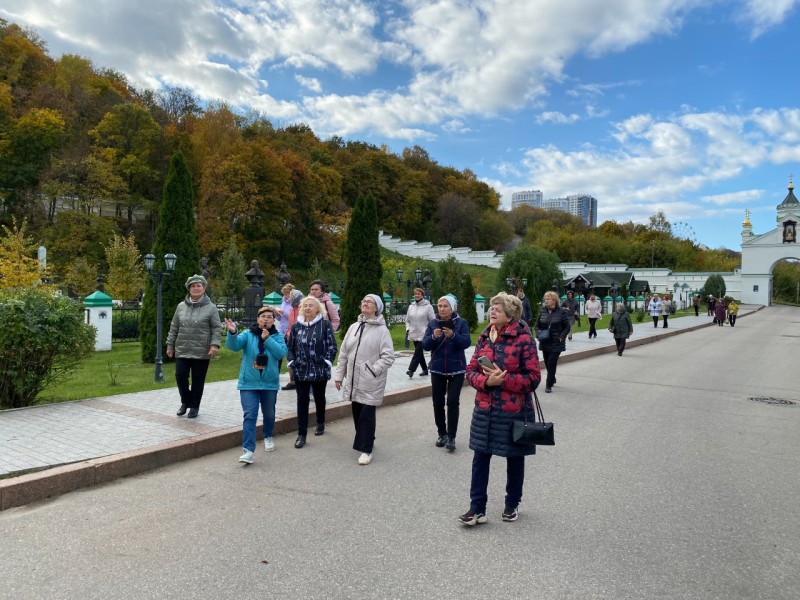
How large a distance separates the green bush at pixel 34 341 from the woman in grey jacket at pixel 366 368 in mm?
4284

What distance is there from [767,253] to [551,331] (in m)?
90.9

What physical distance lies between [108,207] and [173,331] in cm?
5353

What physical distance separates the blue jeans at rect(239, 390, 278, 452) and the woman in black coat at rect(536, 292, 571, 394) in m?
5.51

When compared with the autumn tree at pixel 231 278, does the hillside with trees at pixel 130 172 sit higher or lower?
higher

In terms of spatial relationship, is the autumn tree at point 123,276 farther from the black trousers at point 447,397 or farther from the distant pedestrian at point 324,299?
the black trousers at point 447,397

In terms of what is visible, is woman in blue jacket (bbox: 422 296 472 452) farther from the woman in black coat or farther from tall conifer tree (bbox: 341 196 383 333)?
tall conifer tree (bbox: 341 196 383 333)

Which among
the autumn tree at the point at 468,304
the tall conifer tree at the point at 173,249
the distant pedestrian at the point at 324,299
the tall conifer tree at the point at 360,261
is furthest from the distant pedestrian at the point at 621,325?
the tall conifer tree at the point at 173,249

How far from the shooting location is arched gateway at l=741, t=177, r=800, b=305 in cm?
8381

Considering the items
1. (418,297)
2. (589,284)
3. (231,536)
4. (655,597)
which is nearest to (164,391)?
(418,297)

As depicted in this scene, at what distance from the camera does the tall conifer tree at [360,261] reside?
1780cm

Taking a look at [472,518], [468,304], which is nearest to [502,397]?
[472,518]

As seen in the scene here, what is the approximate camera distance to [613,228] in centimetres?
10575

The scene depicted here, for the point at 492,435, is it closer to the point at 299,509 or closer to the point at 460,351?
the point at 299,509

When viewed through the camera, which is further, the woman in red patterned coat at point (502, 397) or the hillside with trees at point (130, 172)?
the hillside with trees at point (130, 172)
